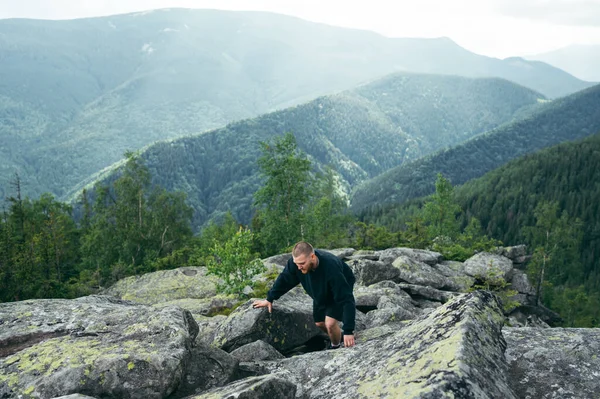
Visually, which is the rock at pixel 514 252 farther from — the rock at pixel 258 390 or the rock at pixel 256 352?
the rock at pixel 258 390

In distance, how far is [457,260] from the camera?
38.1 meters

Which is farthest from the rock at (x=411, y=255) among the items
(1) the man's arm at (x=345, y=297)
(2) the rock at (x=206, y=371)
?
(2) the rock at (x=206, y=371)

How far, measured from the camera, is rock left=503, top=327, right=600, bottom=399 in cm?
750

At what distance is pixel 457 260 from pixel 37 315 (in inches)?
1360

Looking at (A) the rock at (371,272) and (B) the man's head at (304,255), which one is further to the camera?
(A) the rock at (371,272)

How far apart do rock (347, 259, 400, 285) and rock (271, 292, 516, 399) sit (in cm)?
1528

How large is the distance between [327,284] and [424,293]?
15387 mm

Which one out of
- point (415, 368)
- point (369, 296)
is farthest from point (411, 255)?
point (415, 368)

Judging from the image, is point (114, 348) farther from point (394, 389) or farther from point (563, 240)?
point (563, 240)

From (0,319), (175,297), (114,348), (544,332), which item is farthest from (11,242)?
(544,332)

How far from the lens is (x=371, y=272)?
25.5m

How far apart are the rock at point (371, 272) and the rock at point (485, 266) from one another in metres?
7.98

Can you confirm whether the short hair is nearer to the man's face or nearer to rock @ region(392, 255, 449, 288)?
the man's face

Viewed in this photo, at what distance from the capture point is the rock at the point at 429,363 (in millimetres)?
5887
